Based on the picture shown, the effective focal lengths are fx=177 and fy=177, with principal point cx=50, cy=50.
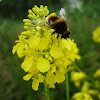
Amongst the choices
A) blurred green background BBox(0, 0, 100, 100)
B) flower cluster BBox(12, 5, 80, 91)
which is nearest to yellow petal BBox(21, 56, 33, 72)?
flower cluster BBox(12, 5, 80, 91)

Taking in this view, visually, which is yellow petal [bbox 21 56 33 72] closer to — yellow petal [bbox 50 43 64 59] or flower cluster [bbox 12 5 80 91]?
flower cluster [bbox 12 5 80 91]

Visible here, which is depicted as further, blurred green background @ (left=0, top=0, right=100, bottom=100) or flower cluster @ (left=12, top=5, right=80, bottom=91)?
blurred green background @ (left=0, top=0, right=100, bottom=100)

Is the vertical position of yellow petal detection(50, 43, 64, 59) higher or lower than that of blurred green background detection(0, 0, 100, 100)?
lower

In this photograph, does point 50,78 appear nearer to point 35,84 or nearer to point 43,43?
point 35,84

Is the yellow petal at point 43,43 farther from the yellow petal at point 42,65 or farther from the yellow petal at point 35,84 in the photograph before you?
the yellow petal at point 35,84

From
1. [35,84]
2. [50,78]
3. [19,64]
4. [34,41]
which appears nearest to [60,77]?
[50,78]

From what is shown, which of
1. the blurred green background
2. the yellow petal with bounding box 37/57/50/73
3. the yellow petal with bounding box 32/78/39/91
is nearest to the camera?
the yellow petal with bounding box 37/57/50/73

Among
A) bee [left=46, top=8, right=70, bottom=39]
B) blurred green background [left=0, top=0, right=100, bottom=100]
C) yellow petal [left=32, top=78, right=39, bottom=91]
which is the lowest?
yellow petal [left=32, top=78, right=39, bottom=91]

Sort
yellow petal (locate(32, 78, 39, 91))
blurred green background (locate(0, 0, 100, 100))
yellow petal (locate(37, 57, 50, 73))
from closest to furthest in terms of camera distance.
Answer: yellow petal (locate(37, 57, 50, 73))
yellow petal (locate(32, 78, 39, 91))
blurred green background (locate(0, 0, 100, 100))
